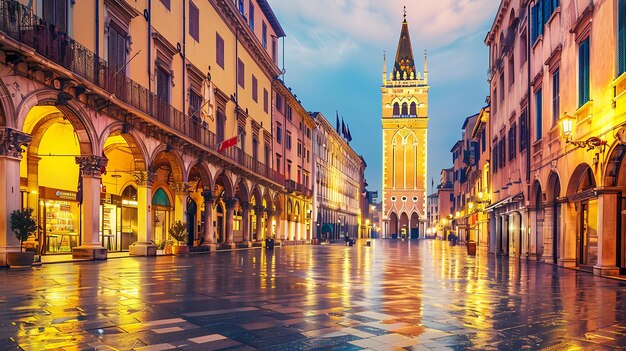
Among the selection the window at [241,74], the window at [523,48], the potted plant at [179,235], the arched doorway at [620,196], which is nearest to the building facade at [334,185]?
the window at [241,74]

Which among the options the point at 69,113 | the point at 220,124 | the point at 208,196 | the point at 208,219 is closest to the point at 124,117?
the point at 69,113

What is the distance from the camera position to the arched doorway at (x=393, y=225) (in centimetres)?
11606

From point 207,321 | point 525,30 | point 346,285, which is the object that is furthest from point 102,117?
point 525,30

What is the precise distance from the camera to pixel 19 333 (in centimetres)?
614

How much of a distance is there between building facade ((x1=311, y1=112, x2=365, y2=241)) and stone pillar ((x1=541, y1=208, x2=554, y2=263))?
4289 centimetres

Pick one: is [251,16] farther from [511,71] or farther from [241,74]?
[511,71]

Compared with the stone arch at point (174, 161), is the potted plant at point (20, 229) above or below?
below

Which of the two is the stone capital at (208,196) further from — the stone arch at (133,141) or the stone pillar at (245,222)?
the stone arch at (133,141)

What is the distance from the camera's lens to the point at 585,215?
58.3ft

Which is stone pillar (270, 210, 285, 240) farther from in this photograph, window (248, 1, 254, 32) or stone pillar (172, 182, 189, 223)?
stone pillar (172, 182, 189, 223)

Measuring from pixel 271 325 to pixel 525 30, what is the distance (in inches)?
876

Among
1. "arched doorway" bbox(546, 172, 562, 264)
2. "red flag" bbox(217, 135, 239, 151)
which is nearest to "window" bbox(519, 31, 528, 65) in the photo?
"arched doorway" bbox(546, 172, 562, 264)

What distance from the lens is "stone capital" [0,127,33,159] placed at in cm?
1491

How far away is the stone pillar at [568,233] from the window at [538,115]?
13.8ft
